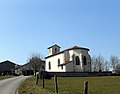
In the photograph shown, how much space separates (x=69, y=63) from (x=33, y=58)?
3387cm

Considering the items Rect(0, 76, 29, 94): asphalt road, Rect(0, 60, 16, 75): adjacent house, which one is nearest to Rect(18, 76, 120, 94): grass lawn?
Rect(0, 76, 29, 94): asphalt road

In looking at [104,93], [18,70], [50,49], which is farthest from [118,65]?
[104,93]

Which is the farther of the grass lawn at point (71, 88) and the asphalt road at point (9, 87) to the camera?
the asphalt road at point (9, 87)

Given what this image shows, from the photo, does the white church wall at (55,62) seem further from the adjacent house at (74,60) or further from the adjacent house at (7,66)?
the adjacent house at (7,66)

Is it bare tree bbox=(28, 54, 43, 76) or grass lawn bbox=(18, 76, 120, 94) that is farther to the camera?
A: bare tree bbox=(28, 54, 43, 76)

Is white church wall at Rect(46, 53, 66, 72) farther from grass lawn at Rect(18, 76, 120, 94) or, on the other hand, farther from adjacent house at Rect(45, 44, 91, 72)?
grass lawn at Rect(18, 76, 120, 94)

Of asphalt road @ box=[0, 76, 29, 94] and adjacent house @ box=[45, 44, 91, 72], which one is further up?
adjacent house @ box=[45, 44, 91, 72]

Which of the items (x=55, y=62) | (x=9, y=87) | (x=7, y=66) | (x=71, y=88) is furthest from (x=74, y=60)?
(x=71, y=88)

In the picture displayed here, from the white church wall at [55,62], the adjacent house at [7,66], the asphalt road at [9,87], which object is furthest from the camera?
the adjacent house at [7,66]

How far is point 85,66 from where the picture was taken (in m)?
108

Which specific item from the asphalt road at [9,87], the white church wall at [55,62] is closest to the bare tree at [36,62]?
the white church wall at [55,62]

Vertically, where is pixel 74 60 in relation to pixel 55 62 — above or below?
above

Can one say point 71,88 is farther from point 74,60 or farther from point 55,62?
point 55,62

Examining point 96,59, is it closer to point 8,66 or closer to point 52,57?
point 52,57
